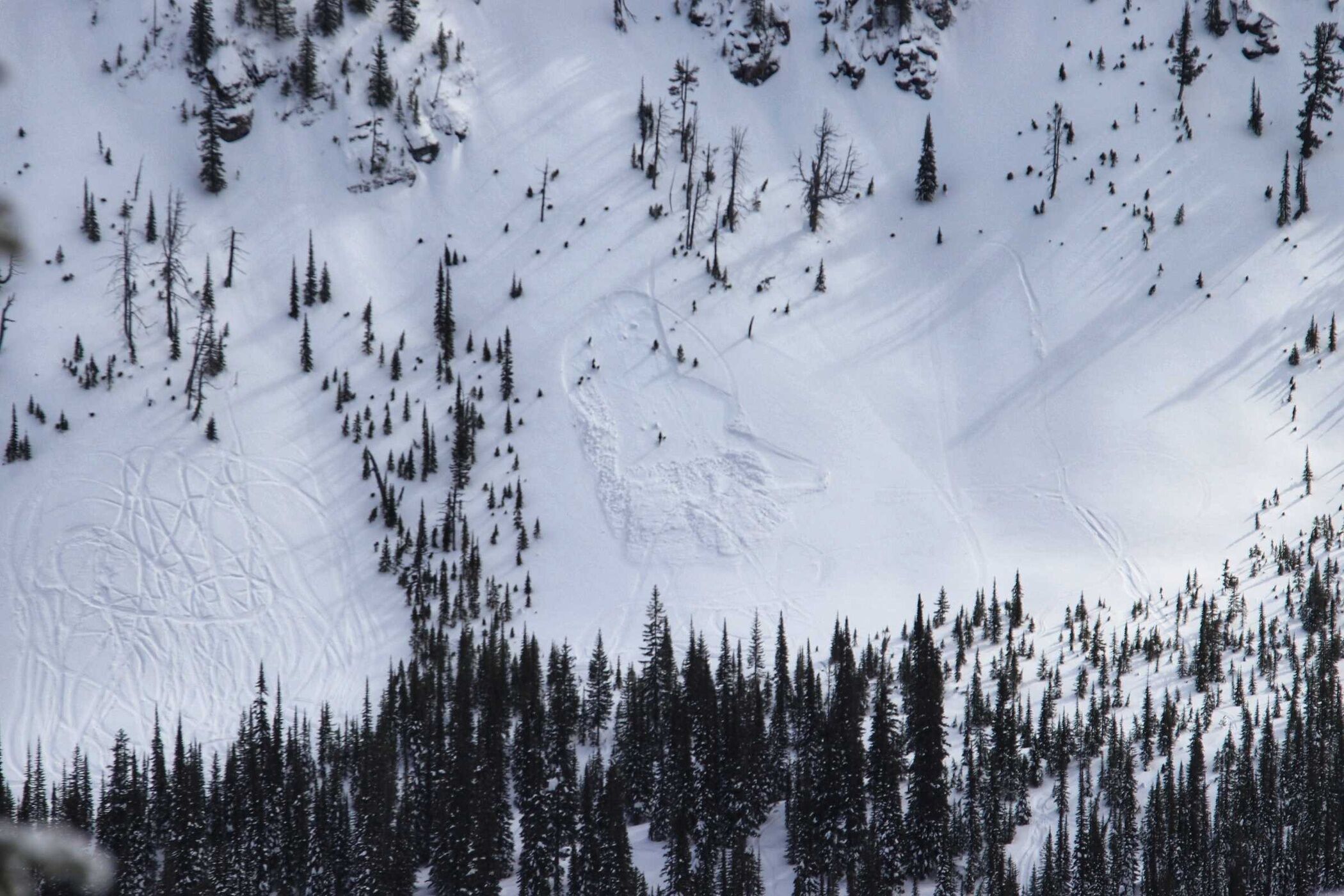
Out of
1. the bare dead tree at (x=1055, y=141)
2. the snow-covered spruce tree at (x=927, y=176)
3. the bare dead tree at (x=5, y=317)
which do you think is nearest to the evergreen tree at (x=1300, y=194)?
the bare dead tree at (x=1055, y=141)

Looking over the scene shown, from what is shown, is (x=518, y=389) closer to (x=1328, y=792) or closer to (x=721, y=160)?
(x=721, y=160)

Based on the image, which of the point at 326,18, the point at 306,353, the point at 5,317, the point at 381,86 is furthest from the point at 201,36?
the point at 306,353

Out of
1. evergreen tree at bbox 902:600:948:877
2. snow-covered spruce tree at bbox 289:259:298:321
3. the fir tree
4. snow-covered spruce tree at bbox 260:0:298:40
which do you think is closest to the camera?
evergreen tree at bbox 902:600:948:877

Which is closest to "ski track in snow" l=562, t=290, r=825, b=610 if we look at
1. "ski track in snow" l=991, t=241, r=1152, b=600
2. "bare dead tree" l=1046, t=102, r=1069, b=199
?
"ski track in snow" l=991, t=241, r=1152, b=600

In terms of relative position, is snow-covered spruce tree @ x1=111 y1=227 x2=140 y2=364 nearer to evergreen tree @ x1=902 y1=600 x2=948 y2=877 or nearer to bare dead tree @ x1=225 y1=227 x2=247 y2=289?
bare dead tree @ x1=225 y1=227 x2=247 y2=289

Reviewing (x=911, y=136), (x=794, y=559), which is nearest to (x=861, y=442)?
(x=794, y=559)

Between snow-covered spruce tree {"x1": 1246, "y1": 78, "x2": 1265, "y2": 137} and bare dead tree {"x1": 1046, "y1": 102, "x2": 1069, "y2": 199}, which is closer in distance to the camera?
bare dead tree {"x1": 1046, "y1": 102, "x2": 1069, "y2": 199}
